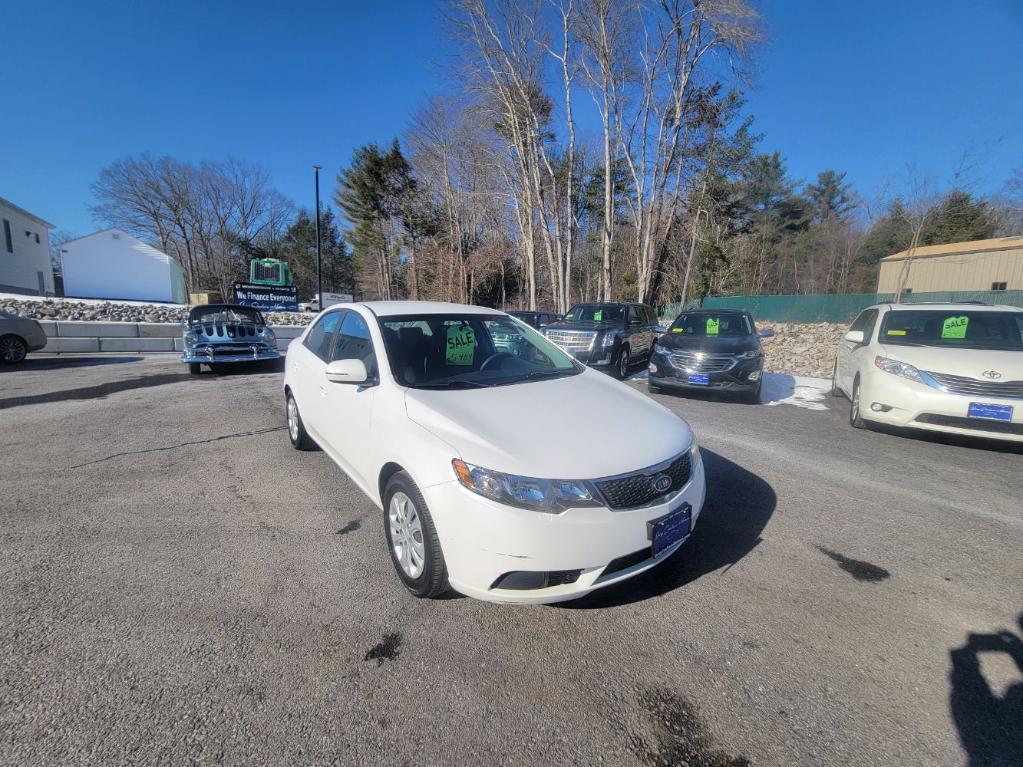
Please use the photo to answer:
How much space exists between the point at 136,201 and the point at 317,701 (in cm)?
5493

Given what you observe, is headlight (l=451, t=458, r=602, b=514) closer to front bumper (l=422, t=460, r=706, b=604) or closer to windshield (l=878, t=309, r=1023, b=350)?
front bumper (l=422, t=460, r=706, b=604)

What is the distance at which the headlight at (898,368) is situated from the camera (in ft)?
16.1

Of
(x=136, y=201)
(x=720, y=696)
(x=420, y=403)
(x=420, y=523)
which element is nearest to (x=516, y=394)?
(x=420, y=403)

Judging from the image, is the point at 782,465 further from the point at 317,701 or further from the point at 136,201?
the point at 136,201

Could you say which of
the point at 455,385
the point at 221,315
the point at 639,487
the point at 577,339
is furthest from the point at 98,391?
the point at 639,487

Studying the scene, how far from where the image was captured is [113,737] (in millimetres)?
1608

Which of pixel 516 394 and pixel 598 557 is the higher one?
pixel 516 394

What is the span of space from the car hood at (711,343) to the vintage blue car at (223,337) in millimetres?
8479

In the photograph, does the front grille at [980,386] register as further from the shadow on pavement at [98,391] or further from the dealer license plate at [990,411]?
the shadow on pavement at [98,391]

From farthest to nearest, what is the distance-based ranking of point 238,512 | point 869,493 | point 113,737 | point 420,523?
point 869,493 → point 238,512 → point 420,523 → point 113,737

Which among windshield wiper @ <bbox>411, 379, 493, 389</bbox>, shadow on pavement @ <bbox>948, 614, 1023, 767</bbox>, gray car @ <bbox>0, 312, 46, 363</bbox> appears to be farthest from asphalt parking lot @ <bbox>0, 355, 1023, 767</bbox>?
gray car @ <bbox>0, 312, 46, 363</bbox>

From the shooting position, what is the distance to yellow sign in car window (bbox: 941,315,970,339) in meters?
5.45

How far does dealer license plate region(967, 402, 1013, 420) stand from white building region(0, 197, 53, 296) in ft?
138

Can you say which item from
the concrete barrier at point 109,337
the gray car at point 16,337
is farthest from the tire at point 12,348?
the concrete barrier at point 109,337
